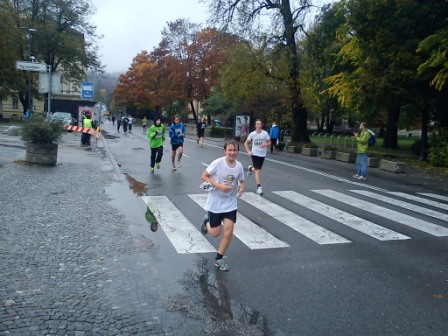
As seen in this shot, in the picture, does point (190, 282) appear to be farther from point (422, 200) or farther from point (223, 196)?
point (422, 200)

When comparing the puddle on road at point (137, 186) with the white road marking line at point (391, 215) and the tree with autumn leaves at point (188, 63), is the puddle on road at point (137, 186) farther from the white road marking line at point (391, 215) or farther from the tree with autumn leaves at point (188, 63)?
the tree with autumn leaves at point (188, 63)

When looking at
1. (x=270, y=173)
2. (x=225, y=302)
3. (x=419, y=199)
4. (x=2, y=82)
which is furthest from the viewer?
(x=2, y=82)

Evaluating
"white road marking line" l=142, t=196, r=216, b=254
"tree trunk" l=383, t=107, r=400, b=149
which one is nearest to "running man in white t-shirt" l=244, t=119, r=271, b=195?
"white road marking line" l=142, t=196, r=216, b=254

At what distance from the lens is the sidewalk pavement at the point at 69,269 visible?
3.92 metres

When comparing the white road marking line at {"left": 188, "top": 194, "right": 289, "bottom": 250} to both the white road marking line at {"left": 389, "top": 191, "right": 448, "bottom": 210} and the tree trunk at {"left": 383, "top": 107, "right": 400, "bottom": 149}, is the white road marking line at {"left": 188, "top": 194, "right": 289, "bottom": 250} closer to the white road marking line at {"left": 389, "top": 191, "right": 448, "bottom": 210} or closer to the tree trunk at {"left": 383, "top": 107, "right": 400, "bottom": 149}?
the white road marking line at {"left": 389, "top": 191, "right": 448, "bottom": 210}

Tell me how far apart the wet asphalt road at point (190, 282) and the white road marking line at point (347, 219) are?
32 centimetres

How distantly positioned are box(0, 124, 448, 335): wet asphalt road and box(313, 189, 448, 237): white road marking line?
1.66ft

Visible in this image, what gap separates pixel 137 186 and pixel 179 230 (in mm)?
4484

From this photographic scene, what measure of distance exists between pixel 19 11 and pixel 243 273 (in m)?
54.1

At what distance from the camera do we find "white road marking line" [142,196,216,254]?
20.7 feet

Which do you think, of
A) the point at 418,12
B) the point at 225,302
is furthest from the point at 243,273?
the point at 418,12

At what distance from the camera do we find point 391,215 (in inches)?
344

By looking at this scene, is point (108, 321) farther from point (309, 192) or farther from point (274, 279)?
point (309, 192)

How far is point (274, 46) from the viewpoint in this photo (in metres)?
29.9
